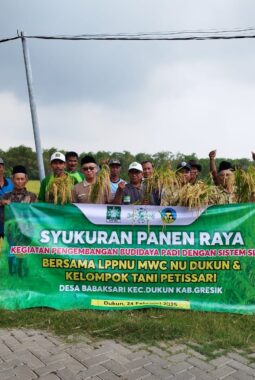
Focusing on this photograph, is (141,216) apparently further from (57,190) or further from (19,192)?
(19,192)

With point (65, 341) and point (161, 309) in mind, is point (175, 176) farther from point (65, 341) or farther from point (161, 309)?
point (65, 341)

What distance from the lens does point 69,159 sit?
20.9 feet

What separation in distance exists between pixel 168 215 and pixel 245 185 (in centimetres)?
108

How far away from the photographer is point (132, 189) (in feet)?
16.5

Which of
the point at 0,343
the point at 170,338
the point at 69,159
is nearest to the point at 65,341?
the point at 0,343

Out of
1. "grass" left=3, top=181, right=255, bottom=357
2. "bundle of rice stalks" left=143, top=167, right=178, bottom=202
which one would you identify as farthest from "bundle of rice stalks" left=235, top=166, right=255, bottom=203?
"grass" left=3, top=181, right=255, bottom=357

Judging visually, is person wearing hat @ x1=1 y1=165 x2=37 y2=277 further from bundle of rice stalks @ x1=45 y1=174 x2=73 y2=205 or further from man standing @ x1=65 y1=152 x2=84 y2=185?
man standing @ x1=65 y1=152 x2=84 y2=185

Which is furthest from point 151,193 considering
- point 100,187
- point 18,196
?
point 18,196

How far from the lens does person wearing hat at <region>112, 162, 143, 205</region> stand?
4844 mm

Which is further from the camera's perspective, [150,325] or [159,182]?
[159,182]

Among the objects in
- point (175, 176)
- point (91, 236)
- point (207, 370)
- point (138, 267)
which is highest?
point (175, 176)

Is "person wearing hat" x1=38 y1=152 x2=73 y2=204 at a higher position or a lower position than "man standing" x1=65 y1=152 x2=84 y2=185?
lower

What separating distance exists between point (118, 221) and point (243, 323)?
184 cm

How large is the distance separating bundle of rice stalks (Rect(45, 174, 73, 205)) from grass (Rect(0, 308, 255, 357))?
1.34 metres
